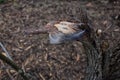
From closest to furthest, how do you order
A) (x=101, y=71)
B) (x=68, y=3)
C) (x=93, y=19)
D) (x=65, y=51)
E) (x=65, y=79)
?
(x=101, y=71) < (x=65, y=79) < (x=65, y=51) < (x=93, y=19) < (x=68, y=3)

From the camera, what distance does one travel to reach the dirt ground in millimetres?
2205

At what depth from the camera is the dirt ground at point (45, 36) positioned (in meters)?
2.21

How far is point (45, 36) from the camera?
2.53 metres

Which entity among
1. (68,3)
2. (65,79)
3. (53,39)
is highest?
(53,39)

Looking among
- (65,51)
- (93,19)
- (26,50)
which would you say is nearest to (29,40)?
(26,50)

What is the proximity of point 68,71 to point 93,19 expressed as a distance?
0.77m

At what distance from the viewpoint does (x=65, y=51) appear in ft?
7.80

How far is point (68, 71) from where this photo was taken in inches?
86.7

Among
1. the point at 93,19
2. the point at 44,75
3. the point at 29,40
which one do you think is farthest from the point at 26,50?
the point at 93,19

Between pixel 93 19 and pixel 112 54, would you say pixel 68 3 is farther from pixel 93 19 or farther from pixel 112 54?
pixel 112 54

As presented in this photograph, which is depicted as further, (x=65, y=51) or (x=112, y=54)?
(x=65, y=51)

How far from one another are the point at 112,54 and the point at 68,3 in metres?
1.26

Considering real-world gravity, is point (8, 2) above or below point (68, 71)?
above

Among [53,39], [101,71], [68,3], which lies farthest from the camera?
[68,3]
